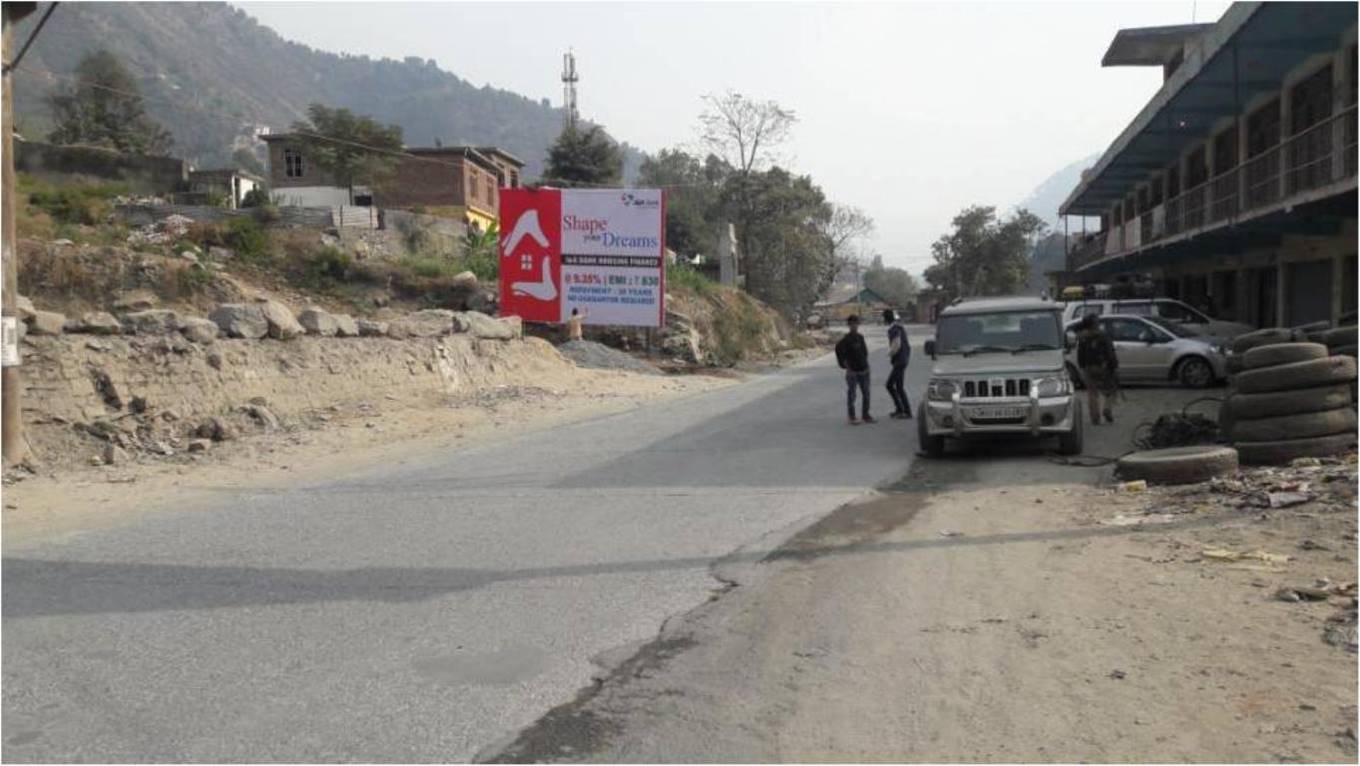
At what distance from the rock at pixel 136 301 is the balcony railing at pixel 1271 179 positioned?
24.4m

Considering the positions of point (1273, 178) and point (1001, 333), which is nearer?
point (1001, 333)

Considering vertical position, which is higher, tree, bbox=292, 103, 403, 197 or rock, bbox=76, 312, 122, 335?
tree, bbox=292, 103, 403, 197

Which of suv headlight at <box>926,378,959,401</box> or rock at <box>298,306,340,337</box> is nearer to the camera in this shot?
suv headlight at <box>926,378,959,401</box>

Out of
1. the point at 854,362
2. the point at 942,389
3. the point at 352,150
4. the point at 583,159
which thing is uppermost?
the point at 583,159

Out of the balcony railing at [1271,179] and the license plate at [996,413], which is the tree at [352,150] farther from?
the license plate at [996,413]

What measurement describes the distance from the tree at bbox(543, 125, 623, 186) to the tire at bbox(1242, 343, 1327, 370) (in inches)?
2481

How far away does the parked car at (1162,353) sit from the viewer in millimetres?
21141

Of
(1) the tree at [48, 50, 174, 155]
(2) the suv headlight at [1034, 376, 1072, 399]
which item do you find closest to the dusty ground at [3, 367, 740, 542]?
(2) the suv headlight at [1034, 376, 1072, 399]

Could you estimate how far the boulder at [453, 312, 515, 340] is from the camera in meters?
24.7

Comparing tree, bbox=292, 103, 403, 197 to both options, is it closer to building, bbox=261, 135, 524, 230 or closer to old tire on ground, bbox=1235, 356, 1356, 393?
building, bbox=261, 135, 524, 230

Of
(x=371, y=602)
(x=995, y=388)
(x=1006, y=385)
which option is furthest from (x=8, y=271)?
(x=1006, y=385)

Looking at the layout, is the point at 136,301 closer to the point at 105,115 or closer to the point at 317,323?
the point at 317,323

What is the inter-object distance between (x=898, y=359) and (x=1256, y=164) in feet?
50.6

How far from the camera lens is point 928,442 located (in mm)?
13414
